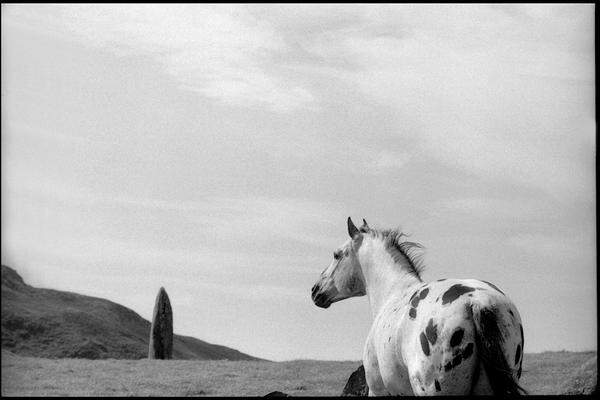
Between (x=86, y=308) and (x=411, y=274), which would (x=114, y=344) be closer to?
(x=86, y=308)

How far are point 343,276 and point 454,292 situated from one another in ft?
13.5

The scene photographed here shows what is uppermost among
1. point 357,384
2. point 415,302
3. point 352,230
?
point 352,230

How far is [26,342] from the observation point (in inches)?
1863

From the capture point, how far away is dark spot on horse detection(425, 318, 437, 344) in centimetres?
841

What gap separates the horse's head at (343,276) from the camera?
1230 cm

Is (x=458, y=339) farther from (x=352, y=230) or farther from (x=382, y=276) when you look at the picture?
(x=352, y=230)

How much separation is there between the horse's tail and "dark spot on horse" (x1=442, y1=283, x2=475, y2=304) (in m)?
0.32

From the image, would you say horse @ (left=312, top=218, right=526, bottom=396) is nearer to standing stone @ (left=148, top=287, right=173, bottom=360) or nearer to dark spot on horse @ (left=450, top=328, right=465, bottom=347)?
dark spot on horse @ (left=450, top=328, right=465, bottom=347)

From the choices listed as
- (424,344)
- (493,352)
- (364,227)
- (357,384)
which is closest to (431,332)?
(424,344)

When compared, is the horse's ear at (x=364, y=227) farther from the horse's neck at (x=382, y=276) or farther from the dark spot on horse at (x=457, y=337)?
the dark spot on horse at (x=457, y=337)

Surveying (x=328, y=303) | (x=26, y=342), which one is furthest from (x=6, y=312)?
(x=328, y=303)

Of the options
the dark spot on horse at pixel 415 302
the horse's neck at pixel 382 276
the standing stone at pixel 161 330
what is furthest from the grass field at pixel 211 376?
the dark spot on horse at pixel 415 302

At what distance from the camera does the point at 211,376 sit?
26.1 m

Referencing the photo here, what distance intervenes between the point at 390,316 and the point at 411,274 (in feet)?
4.73
